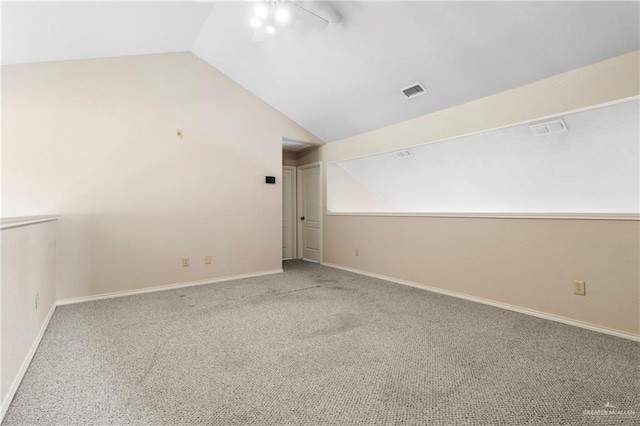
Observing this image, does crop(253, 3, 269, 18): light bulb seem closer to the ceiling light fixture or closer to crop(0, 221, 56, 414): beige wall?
the ceiling light fixture

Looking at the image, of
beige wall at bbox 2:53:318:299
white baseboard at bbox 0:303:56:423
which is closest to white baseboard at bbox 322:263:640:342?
beige wall at bbox 2:53:318:299

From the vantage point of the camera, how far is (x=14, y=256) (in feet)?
5.91

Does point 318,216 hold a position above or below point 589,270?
above

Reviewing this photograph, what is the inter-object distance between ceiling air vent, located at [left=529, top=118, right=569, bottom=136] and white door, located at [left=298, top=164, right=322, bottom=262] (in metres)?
3.39

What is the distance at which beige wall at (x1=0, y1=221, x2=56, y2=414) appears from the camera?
62.6 inches

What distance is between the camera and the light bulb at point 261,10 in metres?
2.43

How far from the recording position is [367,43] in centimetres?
303

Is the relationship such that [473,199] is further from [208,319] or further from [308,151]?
[208,319]

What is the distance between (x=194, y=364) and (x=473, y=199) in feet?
12.3

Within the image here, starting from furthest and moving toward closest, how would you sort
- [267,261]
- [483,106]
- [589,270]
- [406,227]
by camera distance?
1. [267,261]
2. [406,227]
3. [483,106]
4. [589,270]

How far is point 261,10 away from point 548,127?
8.88 ft

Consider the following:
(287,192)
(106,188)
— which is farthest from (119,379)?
(287,192)

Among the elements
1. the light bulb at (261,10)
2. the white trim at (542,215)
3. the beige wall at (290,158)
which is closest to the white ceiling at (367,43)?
the light bulb at (261,10)

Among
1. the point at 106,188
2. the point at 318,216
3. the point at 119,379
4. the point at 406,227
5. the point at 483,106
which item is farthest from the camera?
the point at 318,216
